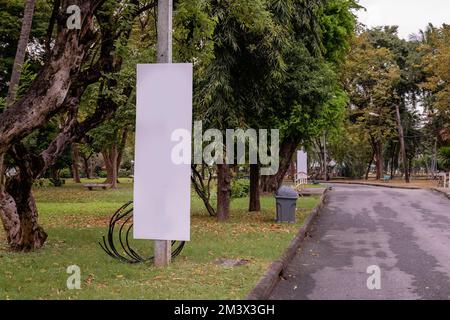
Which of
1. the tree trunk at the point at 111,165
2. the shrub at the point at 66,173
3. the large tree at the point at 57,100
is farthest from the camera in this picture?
the shrub at the point at 66,173

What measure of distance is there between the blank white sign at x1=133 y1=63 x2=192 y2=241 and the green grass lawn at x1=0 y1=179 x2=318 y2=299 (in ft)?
2.36

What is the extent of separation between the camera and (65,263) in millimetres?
8891

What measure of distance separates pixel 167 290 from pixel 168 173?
2.10 meters

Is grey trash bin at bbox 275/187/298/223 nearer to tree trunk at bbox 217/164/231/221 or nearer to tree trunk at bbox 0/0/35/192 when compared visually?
tree trunk at bbox 217/164/231/221

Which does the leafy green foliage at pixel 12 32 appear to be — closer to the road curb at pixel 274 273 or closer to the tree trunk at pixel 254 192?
the tree trunk at pixel 254 192

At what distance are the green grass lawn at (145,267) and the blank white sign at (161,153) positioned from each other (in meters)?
0.72

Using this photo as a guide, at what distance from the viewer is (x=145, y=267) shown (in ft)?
28.2

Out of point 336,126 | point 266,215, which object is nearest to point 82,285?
point 266,215

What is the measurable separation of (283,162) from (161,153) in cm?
1660

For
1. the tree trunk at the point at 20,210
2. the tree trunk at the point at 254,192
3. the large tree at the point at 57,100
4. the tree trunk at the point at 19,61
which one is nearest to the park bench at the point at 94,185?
the tree trunk at the point at 254,192

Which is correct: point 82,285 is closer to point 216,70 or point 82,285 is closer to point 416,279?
point 416,279

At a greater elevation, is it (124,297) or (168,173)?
(168,173)

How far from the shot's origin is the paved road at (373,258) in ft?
24.9
